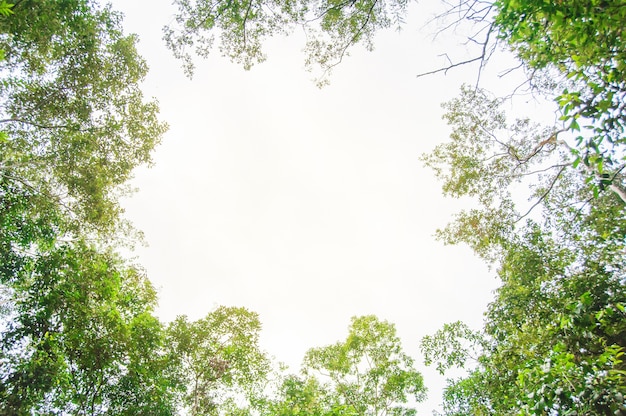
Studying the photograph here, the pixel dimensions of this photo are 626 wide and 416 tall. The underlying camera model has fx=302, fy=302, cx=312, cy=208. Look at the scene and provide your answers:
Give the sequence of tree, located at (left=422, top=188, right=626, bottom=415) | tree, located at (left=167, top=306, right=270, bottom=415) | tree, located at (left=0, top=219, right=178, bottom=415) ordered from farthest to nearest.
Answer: tree, located at (left=167, top=306, right=270, bottom=415) → tree, located at (left=0, top=219, right=178, bottom=415) → tree, located at (left=422, top=188, right=626, bottom=415)

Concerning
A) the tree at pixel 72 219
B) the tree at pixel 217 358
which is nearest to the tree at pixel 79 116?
the tree at pixel 72 219

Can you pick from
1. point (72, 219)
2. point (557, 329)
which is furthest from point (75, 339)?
point (557, 329)

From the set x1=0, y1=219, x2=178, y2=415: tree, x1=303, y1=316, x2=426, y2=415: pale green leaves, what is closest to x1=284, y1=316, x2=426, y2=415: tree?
x1=303, y1=316, x2=426, y2=415: pale green leaves

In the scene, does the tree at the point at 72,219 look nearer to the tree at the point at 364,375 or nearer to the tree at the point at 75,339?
the tree at the point at 75,339

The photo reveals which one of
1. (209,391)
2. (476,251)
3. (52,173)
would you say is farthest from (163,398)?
(476,251)

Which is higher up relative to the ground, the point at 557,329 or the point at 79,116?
the point at 79,116

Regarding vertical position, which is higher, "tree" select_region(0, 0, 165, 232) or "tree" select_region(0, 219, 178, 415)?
"tree" select_region(0, 0, 165, 232)

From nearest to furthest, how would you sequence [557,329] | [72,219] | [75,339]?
[557,329], [75,339], [72,219]

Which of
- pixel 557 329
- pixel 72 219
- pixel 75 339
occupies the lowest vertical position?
pixel 557 329

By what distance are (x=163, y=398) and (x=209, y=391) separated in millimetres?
5975

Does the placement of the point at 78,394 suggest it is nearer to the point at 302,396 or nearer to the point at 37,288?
the point at 37,288

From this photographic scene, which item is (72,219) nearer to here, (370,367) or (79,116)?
(79,116)

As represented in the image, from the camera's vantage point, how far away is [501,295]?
28.7ft

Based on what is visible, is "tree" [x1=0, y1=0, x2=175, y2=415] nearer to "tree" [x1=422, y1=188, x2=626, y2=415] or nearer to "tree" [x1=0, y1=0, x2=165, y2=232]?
"tree" [x1=0, y1=0, x2=165, y2=232]
